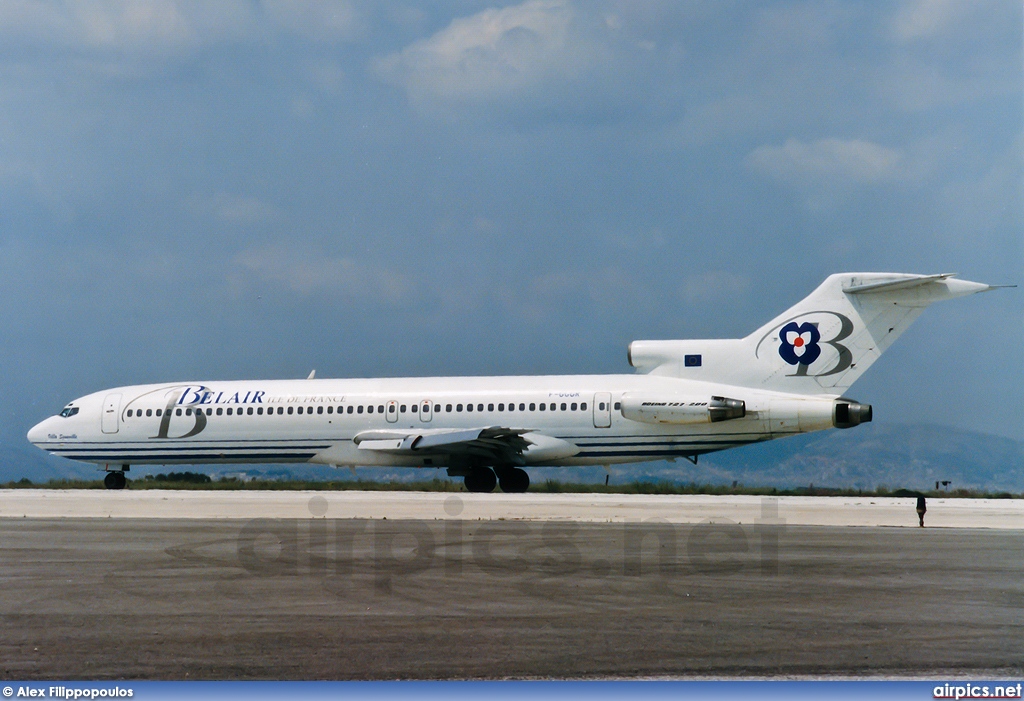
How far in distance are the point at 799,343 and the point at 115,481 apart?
22935mm

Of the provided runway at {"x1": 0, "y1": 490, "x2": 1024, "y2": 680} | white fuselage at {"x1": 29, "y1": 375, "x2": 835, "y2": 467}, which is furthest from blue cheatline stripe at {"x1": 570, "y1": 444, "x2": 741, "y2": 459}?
runway at {"x1": 0, "y1": 490, "x2": 1024, "y2": 680}

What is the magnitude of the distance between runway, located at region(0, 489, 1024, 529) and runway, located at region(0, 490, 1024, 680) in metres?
3.34

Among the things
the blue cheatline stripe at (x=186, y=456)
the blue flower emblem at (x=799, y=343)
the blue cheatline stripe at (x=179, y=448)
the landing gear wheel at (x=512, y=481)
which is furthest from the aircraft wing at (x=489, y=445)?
the blue flower emblem at (x=799, y=343)

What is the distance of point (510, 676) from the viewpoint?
321 inches

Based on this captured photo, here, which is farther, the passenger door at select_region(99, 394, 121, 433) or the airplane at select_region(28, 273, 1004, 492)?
the passenger door at select_region(99, 394, 121, 433)

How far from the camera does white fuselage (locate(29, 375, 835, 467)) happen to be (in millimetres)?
32906

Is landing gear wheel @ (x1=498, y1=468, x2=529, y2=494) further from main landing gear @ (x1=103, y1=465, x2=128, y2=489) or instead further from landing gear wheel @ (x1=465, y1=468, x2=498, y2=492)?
main landing gear @ (x1=103, y1=465, x2=128, y2=489)

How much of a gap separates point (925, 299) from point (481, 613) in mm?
24405

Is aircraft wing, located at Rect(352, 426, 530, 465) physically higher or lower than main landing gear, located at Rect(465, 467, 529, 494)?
higher

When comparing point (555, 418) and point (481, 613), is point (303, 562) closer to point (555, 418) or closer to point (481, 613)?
point (481, 613)

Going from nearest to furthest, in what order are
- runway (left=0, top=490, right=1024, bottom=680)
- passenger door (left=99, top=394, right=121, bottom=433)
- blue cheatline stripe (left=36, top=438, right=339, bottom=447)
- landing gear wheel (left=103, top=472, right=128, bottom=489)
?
runway (left=0, top=490, right=1024, bottom=680) < blue cheatline stripe (left=36, top=438, right=339, bottom=447) < passenger door (left=99, top=394, right=121, bottom=433) < landing gear wheel (left=103, top=472, right=128, bottom=489)

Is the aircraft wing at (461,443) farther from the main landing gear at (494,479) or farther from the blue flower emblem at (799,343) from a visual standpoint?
the blue flower emblem at (799,343)

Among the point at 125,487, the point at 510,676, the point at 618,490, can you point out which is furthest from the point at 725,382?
the point at 510,676

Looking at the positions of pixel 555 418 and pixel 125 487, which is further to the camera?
pixel 125 487
